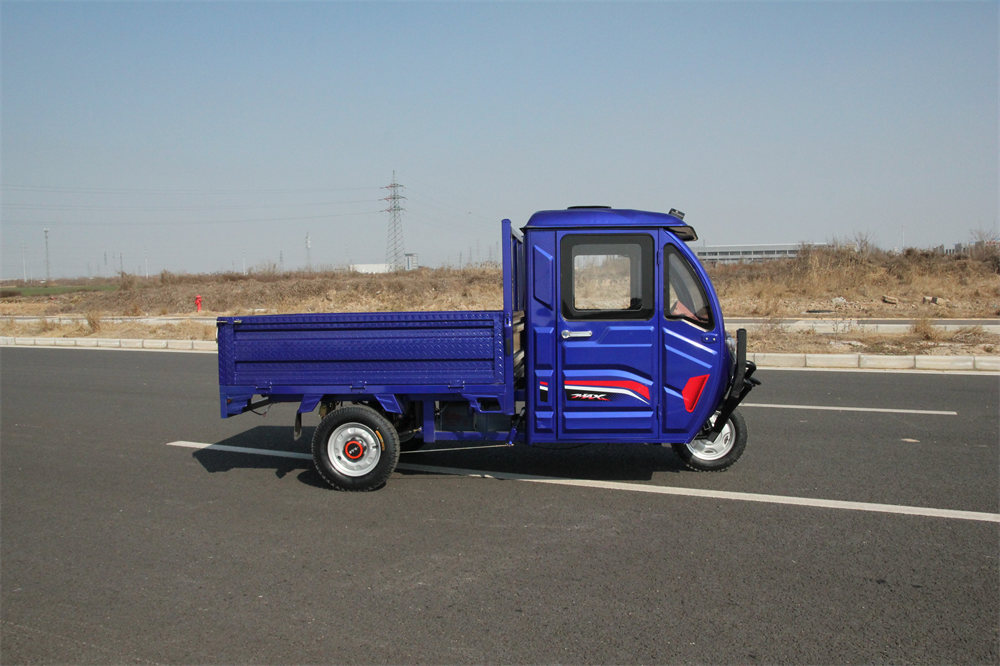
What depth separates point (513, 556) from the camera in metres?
4.61

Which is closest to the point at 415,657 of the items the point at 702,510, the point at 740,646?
the point at 740,646

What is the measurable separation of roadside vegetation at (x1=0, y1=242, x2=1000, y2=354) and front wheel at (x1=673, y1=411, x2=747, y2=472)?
8.79 metres

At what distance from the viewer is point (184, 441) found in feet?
27.0

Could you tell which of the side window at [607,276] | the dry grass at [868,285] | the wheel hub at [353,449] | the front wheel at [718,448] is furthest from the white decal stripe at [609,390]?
the dry grass at [868,285]

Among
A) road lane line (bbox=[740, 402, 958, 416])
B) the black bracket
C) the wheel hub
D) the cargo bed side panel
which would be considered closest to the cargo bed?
the cargo bed side panel

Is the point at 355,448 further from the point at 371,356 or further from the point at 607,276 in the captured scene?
the point at 607,276

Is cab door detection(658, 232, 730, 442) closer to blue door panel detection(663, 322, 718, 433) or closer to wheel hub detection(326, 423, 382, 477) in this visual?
blue door panel detection(663, 322, 718, 433)

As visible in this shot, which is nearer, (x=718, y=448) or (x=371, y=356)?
(x=371, y=356)

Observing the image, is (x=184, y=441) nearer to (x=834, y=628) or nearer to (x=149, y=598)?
(x=149, y=598)

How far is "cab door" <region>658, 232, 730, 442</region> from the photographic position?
573cm

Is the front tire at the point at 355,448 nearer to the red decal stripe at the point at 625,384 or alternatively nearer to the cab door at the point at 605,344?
the cab door at the point at 605,344

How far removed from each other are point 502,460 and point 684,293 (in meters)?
2.41

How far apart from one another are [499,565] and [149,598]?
197cm

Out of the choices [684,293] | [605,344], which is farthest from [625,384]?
[684,293]
